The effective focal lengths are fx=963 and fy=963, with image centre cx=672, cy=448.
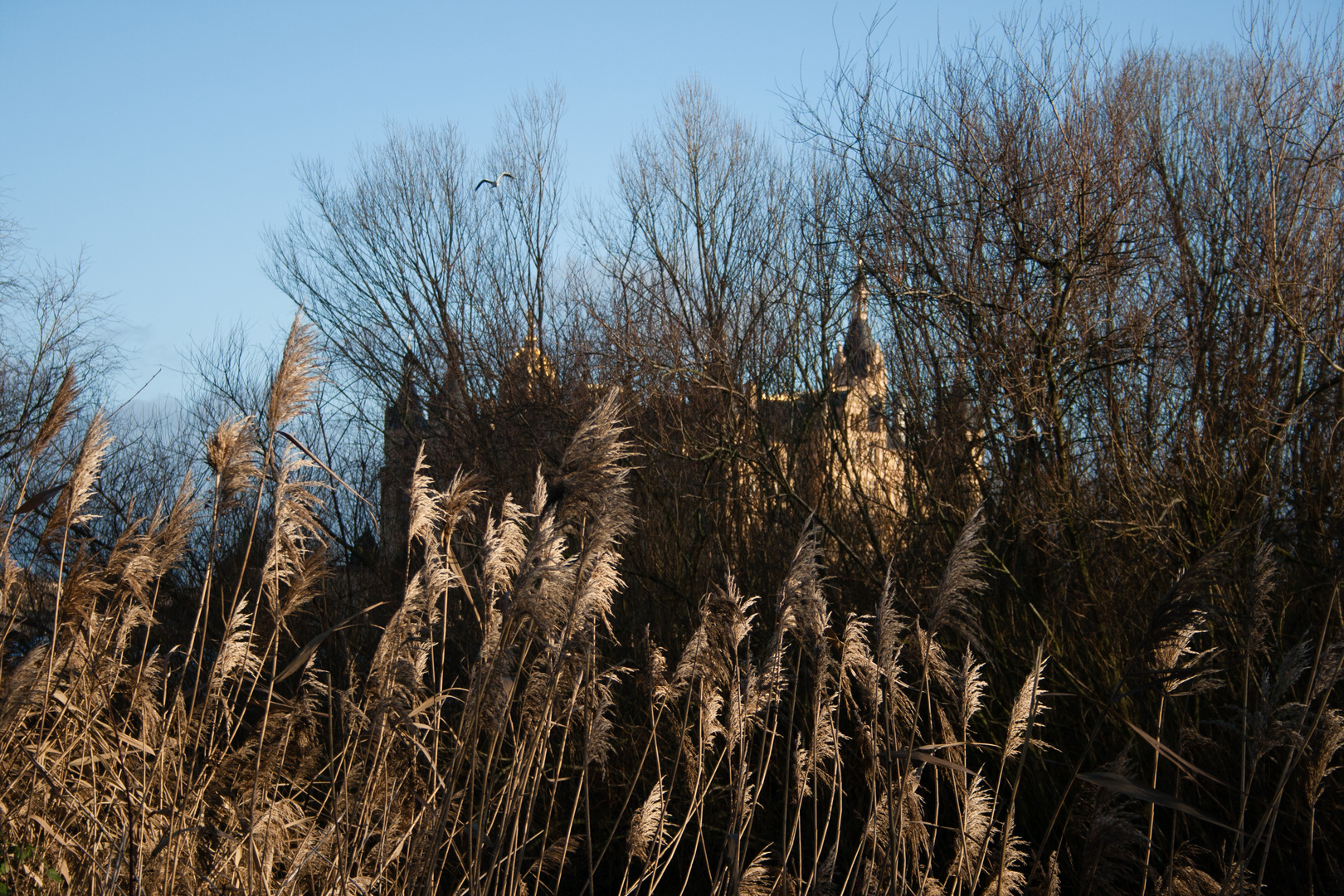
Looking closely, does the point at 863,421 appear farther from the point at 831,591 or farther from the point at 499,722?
the point at 499,722

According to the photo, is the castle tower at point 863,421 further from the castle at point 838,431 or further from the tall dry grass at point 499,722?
the tall dry grass at point 499,722

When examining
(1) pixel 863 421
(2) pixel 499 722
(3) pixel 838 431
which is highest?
(1) pixel 863 421

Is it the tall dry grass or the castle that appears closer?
the tall dry grass

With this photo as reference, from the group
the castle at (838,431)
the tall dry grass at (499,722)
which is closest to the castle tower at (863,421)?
the castle at (838,431)

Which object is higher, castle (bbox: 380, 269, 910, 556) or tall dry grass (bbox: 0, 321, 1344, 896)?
castle (bbox: 380, 269, 910, 556)

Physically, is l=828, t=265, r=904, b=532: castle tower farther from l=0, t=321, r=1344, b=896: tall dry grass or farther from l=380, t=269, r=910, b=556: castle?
l=0, t=321, r=1344, b=896: tall dry grass

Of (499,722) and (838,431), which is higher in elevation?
(838,431)

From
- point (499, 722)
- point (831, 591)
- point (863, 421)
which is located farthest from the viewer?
point (863, 421)

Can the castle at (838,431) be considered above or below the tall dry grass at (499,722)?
above

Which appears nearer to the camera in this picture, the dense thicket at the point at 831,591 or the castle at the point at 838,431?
the dense thicket at the point at 831,591

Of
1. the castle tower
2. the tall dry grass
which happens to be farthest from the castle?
the tall dry grass

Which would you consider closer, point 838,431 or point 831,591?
point 831,591

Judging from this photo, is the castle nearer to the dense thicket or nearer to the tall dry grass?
the dense thicket

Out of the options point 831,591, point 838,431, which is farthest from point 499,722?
point 838,431
